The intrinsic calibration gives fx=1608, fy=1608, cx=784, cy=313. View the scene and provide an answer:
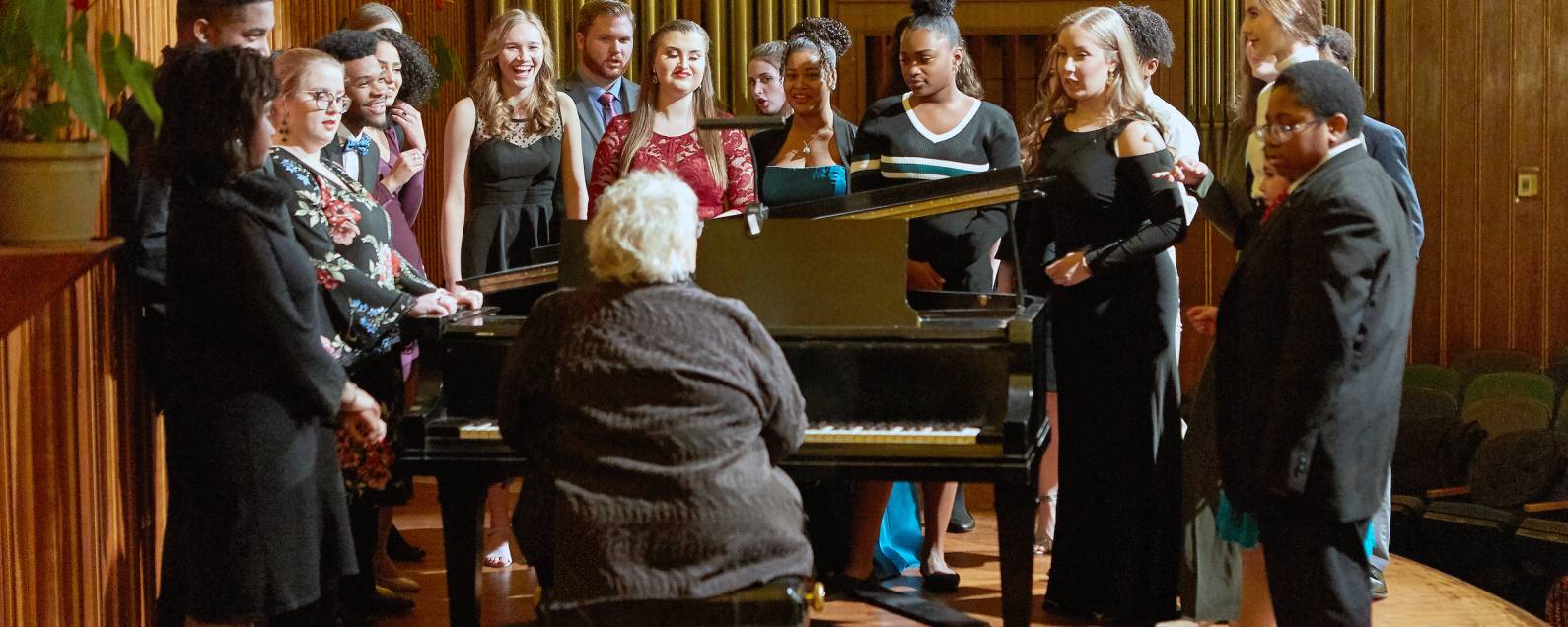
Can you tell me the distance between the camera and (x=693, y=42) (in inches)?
173

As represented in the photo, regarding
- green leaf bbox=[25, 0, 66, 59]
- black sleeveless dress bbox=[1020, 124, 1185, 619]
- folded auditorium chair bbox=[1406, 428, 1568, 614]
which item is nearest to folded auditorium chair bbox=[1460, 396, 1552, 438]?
folded auditorium chair bbox=[1406, 428, 1568, 614]

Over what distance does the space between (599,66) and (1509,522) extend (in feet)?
11.2

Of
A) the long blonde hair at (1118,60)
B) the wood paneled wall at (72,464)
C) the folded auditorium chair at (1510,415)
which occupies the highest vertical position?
the long blonde hair at (1118,60)

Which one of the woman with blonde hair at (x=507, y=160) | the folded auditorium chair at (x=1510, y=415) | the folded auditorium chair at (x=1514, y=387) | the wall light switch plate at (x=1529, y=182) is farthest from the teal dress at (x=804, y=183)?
the wall light switch plate at (x=1529, y=182)

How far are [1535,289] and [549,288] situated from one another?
592cm

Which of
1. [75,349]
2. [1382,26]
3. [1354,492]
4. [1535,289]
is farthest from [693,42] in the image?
[1535,289]

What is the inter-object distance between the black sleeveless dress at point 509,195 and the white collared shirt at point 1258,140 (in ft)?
6.62

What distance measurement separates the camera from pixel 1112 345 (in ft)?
12.9

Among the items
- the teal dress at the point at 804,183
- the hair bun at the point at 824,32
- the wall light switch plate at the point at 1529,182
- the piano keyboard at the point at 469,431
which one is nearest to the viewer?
the piano keyboard at the point at 469,431

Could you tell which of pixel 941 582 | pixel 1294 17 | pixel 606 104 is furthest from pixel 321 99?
pixel 1294 17

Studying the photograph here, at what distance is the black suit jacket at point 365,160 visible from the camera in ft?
13.8

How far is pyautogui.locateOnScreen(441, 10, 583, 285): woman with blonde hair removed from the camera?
463 centimetres

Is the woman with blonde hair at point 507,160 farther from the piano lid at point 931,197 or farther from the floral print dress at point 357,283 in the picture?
the piano lid at point 931,197

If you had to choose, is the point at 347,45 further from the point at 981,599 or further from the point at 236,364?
the point at 981,599
